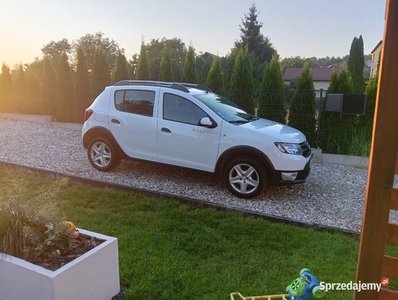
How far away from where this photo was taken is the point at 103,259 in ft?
8.28

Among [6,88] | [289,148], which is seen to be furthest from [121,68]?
[289,148]

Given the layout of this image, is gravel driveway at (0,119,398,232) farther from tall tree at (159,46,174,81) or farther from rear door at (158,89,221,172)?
tall tree at (159,46,174,81)

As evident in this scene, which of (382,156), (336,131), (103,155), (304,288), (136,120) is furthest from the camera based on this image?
(336,131)

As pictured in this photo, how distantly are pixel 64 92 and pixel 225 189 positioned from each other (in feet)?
31.4

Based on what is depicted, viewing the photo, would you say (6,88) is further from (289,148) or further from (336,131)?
(289,148)

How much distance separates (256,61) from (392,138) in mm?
32263

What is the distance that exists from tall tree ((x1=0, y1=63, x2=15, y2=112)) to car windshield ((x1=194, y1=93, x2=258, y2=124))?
12630mm

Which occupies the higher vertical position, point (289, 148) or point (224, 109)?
point (224, 109)

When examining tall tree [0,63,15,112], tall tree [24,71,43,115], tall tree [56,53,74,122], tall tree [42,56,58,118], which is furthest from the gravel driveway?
tall tree [0,63,15,112]

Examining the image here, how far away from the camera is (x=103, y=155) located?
617 centimetres

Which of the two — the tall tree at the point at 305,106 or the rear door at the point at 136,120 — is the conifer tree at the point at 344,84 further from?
the rear door at the point at 136,120

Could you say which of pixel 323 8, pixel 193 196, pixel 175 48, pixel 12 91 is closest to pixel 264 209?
pixel 193 196

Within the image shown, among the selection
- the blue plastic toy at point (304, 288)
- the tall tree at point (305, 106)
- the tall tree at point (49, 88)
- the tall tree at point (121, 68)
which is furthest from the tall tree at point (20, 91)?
the blue plastic toy at point (304, 288)

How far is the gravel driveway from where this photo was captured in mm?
4621
